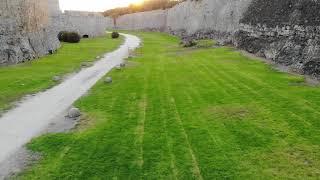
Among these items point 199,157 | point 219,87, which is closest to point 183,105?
point 219,87

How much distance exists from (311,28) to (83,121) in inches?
587

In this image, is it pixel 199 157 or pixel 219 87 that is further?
pixel 219 87

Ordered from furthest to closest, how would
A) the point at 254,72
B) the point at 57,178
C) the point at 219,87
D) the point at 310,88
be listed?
the point at 254,72, the point at 219,87, the point at 310,88, the point at 57,178

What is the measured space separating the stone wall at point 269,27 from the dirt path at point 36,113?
1094 centimetres

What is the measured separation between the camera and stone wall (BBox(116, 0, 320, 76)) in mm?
23156

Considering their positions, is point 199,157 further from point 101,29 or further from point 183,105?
point 101,29

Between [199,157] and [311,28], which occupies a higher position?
[311,28]

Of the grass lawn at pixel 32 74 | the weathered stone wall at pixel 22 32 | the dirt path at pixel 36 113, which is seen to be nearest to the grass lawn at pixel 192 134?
the dirt path at pixel 36 113

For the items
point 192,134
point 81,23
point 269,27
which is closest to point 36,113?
point 192,134

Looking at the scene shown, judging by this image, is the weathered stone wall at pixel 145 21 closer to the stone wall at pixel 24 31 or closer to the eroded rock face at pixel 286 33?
the stone wall at pixel 24 31

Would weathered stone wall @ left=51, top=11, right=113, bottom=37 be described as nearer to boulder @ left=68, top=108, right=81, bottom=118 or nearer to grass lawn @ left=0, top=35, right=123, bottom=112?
grass lawn @ left=0, top=35, right=123, bottom=112

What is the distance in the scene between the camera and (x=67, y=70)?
2564cm

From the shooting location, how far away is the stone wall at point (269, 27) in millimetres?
23156

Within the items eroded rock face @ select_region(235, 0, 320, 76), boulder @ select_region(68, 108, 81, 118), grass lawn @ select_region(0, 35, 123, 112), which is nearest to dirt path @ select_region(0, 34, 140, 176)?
boulder @ select_region(68, 108, 81, 118)
